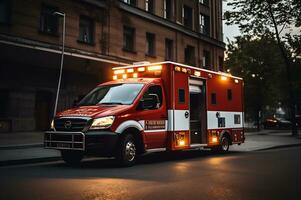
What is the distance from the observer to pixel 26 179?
7582mm

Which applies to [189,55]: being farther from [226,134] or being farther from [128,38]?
[226,134]

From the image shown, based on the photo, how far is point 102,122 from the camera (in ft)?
30.1

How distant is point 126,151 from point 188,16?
25.6 metres

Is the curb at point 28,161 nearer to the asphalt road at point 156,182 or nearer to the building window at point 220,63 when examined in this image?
the asphalt road at point 156,182

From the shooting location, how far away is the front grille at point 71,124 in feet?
30.1

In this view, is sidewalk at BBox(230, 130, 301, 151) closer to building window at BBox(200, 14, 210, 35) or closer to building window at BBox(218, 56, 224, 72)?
building window at BBox(200, 14, 210, 35)

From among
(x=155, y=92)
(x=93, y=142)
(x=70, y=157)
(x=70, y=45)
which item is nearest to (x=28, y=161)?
(x=70, y=157)

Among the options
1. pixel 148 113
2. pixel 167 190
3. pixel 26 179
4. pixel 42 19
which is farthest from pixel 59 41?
pixel 167 190

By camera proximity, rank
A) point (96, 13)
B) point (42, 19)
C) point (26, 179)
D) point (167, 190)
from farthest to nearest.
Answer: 1. point (96, 13)
2. point (42, 19)
3. point (26, 179)
4. point (167, 190)

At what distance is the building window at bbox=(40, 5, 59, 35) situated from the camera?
21234 mm

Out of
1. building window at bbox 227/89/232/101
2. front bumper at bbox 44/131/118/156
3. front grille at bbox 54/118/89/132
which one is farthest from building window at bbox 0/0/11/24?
front bumper at bbox 44/131/118/156

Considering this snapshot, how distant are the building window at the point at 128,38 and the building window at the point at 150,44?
6.22ft

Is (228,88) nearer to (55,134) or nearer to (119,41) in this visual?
(55,134)

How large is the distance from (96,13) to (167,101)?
47.2 feet
